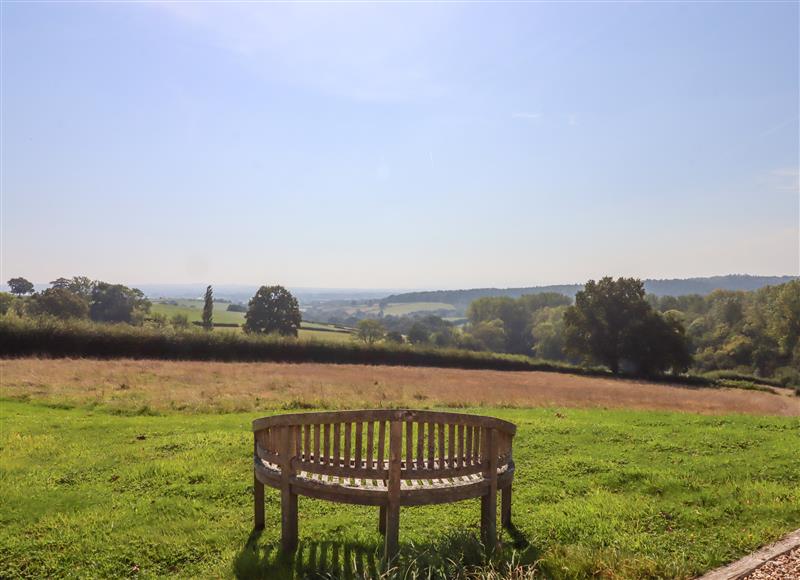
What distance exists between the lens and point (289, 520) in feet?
21.0

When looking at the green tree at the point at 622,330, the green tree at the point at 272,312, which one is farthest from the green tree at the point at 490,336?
the green tree at the point at 622,330

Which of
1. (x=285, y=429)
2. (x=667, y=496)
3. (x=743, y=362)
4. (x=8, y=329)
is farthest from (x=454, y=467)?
(x=743, y=362)

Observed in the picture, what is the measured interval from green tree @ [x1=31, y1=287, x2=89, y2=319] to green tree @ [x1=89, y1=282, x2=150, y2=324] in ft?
46.3

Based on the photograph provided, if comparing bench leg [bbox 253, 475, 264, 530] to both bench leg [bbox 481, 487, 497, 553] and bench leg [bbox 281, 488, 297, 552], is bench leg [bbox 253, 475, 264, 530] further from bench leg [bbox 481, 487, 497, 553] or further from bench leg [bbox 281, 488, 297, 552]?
bench leg [bbox 481, 487, 497, 553]

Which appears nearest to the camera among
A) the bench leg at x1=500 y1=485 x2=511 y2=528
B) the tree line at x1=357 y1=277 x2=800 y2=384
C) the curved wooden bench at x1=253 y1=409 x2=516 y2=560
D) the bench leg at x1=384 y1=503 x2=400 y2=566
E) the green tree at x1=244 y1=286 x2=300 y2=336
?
the bench leg at x1=384 y1=503 x2=400 y2=566

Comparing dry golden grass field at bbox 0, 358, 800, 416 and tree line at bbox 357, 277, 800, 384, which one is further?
tree line at bbox 357, 277, 800, 384

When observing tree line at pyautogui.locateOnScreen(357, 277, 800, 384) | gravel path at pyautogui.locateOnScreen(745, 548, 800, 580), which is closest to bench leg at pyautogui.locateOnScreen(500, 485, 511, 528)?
gravel path at pyautogui.locateOnScreen(745, 548, 800, 580)

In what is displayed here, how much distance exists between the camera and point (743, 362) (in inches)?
2867

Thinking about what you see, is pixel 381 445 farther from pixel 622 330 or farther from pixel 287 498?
pixel 622 330

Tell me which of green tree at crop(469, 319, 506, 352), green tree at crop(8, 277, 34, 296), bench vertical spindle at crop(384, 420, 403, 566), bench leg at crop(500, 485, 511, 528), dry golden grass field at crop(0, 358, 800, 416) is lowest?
green tree at crop(469, 319, 506, 352)

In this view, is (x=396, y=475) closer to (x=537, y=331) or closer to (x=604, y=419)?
(x=604, y=419)

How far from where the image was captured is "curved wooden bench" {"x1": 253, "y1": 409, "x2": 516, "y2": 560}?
599 cm

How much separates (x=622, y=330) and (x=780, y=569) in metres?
54.1

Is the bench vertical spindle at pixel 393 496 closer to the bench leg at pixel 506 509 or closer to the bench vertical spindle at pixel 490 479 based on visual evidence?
the bench vertical spindle at pixel 490 479
